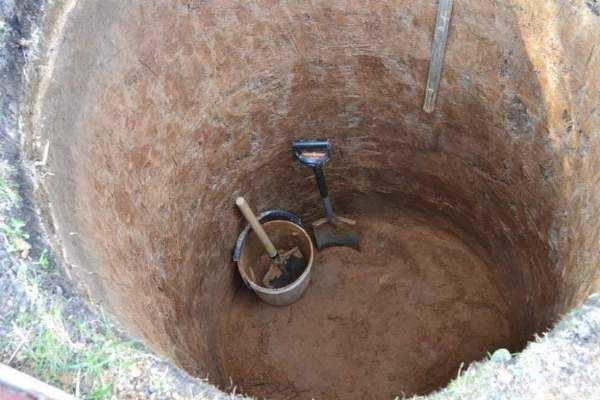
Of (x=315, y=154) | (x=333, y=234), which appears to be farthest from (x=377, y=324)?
(x=315, y=154)

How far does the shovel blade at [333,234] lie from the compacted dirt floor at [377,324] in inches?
2.8

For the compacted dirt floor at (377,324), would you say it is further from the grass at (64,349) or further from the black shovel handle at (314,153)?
the grass at (64,349)

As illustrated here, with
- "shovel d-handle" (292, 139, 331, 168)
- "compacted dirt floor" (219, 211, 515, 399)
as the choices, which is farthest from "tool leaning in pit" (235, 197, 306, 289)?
"shovel d-handle" (292, 139, 331, 168)

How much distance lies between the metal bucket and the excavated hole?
0.10 m

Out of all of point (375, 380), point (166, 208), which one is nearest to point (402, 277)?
point (375, 380)

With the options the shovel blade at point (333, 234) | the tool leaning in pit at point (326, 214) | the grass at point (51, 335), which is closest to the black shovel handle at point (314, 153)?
the tool leaning in pit at point (326, 214)

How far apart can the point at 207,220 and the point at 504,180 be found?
5.99ft

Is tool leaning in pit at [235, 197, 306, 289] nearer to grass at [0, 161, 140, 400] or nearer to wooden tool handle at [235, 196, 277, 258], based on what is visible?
wooden tool handle at [235, 196, 277, 258]

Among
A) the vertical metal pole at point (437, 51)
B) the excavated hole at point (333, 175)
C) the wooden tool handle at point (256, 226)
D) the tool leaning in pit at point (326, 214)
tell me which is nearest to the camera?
the excavated hole at point (333, 175)

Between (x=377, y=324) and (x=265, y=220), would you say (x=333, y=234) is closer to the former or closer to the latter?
(x=265, y=220)

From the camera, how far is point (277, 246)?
429 centimetres

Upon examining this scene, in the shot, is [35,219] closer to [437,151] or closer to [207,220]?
[207,220]

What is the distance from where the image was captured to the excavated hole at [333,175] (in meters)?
2.65

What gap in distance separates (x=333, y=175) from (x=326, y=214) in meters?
0.33
